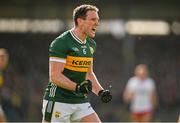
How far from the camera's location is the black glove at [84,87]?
807cm

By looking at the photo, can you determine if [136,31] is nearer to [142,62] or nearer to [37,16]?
[142,62]

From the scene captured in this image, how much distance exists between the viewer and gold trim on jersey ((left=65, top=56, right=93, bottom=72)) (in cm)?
845

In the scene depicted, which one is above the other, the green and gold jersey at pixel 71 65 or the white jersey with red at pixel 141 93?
the green and gold jersey at pixel 71 65

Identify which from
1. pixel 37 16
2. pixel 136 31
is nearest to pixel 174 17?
pixel 136 31

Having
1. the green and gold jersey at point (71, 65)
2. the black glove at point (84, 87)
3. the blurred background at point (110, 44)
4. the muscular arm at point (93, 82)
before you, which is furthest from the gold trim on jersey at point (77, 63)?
the blurred background at point (110, 44)

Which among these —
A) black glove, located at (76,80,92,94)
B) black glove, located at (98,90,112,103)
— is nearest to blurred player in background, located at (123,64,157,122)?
black glove, located at (98,90,112,103)

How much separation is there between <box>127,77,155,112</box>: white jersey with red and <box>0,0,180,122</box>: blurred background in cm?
429

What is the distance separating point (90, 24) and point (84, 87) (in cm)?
84

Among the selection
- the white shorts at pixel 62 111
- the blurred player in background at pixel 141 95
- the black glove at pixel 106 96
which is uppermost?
the black glove at pixel 106 96

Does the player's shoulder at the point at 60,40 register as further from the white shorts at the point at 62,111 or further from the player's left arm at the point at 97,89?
the white shorts at the point at 62,111

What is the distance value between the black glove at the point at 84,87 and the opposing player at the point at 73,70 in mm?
208

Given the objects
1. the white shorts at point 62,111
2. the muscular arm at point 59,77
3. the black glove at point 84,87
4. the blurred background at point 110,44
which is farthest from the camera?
the blurred background at point 110,44

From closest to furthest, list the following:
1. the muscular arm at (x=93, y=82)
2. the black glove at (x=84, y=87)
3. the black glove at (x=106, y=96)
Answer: the black glove at (x=84, y=87) → the black glove at (x=106, y=96) → the muscular arm at (x=93, y=82)

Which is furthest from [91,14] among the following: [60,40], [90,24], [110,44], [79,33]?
[110,44]
